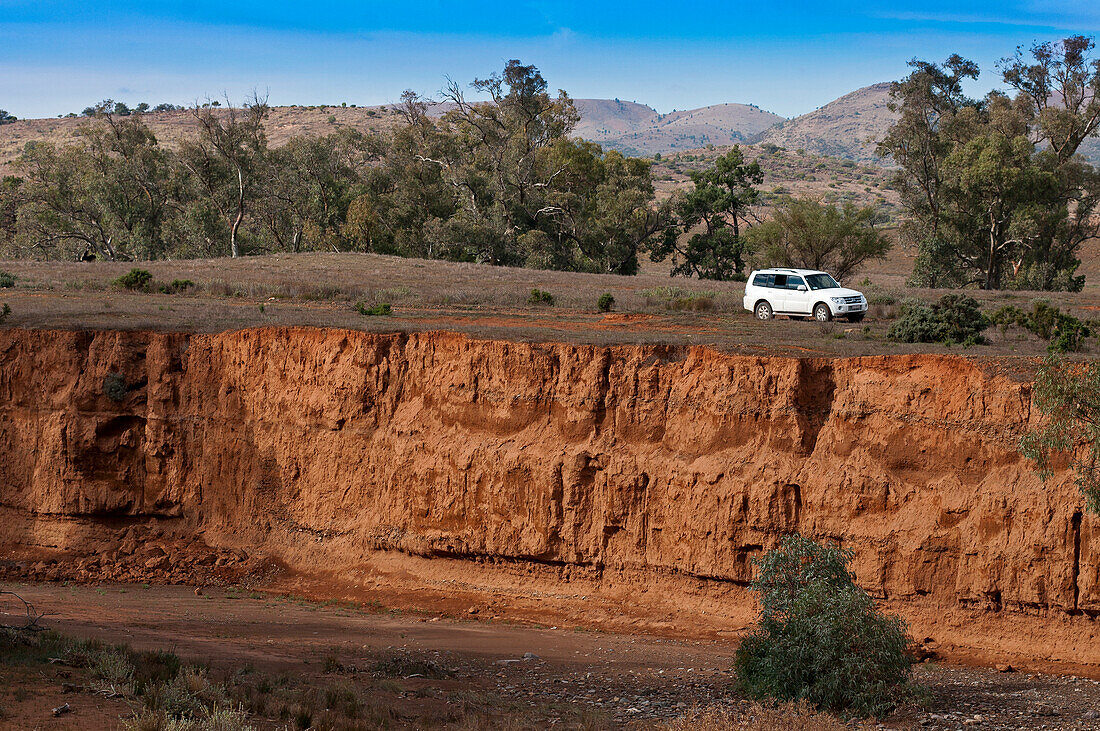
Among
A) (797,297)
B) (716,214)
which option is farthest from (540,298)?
(716,214)

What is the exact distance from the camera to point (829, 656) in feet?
42.9

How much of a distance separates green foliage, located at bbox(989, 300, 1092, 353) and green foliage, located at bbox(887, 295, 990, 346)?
5.09 feet

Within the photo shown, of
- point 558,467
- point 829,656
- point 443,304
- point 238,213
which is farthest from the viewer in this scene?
point 238,213

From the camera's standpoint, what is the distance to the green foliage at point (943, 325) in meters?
23.2

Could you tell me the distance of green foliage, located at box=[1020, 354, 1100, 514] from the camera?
47.8ft

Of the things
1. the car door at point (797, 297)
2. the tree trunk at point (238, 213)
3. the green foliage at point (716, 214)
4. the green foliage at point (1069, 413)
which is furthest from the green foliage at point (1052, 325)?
the tree trunk at point (238, 213)

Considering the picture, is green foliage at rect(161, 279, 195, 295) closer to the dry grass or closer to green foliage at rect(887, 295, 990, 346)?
the dry grass

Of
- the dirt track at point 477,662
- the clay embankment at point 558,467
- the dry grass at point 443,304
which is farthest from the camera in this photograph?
the dry grass at point 443,304

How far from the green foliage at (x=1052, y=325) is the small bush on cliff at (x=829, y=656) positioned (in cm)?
946

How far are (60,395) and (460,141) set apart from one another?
50842 mm

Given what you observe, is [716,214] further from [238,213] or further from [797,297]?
[797,297]

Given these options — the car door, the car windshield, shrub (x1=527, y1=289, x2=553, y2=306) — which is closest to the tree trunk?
shrub (x1=527, y1=289, x2=553, y2=306)

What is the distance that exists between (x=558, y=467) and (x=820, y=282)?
1381 cm

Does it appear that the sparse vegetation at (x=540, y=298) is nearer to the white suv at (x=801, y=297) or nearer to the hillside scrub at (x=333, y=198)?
the white suv at (x=801, y=297)
